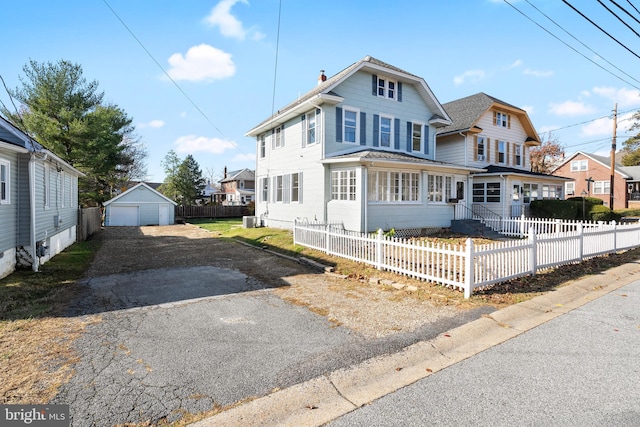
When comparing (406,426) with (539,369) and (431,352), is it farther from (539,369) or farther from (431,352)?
(539,369)

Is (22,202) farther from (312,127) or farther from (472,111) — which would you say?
(472,111)

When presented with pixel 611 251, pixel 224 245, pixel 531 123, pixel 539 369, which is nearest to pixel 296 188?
pixel 224 245

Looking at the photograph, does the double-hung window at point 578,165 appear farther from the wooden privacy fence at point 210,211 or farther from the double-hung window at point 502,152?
the wooden privacy fence at point 210,211

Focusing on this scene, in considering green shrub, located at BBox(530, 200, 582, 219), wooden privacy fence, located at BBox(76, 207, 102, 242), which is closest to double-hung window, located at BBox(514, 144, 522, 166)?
green shrub, located at BBox(530, 200, 582, 219)

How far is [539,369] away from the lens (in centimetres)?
385

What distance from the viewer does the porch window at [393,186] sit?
1512 centimetres

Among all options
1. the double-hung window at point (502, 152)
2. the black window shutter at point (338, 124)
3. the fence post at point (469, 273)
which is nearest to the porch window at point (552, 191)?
the double-hung window at point (502, 152)

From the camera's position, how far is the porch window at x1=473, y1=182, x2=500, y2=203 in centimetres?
2195

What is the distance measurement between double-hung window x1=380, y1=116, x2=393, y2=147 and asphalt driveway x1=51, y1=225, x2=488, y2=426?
37.7 feet

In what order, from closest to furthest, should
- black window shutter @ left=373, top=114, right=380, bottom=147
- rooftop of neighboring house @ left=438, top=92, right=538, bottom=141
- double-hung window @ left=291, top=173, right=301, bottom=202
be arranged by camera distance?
black window shutter @ left=373, top=114, right=380, bottom=147 < double-hung window @ left=291, top=173, right=301, bottom=202 < rooftop of neighboring house @ left=438, top=92, right=538, bottom=141

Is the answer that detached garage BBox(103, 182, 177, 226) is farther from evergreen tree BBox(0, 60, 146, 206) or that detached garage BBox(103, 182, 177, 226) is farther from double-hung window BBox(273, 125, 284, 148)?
double-hung window BBox(273, 125, 284, 148)

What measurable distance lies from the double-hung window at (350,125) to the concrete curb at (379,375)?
11.8 m

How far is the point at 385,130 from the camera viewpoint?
17766 millimetres

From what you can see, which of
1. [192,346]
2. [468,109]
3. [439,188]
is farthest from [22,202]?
[468,109]
